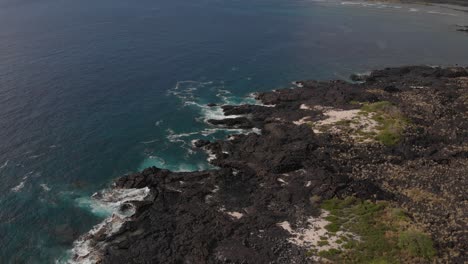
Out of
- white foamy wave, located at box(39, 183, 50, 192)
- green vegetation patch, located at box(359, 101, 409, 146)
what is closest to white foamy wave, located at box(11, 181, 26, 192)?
white foamy wave, located at box(39, 183, 50, 192)

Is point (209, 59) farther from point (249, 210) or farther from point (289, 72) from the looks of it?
point (249, 210)

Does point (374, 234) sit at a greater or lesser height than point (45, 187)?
greater

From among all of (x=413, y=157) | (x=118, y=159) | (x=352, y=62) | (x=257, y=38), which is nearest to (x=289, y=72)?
(x=352, y=62)

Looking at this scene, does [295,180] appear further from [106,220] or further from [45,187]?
[45,187]

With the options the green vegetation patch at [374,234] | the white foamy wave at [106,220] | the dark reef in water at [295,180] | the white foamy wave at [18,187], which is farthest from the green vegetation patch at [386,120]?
the white foamy wave at [18,187]

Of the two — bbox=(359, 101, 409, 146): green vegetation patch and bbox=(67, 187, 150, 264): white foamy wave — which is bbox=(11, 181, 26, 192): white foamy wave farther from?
bbox=(359, 101, 409, 146): green vegetation patch

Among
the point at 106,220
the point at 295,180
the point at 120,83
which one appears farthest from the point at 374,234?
Result: the point at 120,83
